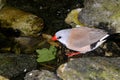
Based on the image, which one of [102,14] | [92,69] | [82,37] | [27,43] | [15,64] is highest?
[82,37]

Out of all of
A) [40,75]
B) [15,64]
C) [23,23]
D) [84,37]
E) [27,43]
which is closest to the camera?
[84,37]

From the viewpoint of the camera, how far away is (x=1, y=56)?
8094 millimetres

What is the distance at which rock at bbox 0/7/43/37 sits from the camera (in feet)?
29.8

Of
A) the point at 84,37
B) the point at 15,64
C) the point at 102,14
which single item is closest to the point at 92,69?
the point at 84,37

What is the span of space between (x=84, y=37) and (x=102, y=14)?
2.00 metres

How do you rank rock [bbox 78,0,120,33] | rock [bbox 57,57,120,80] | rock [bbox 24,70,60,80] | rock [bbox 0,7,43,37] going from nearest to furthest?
rock [bbox 57,57,120,80], rock [bbox 24,70,60,80], rock [bbox 78,0,120,33], rock [bbox 0,7,43,37]

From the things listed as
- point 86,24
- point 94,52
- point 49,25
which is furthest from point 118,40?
point 49,25

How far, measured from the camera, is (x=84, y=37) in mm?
6961

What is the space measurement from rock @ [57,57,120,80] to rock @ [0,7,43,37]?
234cm

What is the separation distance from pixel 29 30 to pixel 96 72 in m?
2.92

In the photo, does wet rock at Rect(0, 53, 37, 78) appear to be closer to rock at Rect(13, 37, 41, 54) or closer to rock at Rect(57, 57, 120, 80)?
rock at Rect(13, 37, 41, 54)

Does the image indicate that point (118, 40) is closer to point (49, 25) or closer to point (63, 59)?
point (63, 59)

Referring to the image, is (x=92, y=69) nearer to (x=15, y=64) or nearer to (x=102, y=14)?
(x=15, y=64)

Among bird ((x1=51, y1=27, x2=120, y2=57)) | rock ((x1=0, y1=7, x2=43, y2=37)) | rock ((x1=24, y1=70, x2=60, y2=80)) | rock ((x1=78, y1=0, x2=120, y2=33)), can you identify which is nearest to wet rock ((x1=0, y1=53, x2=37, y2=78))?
rock ((x1=24, y1=70, x2=60, y2=80))
